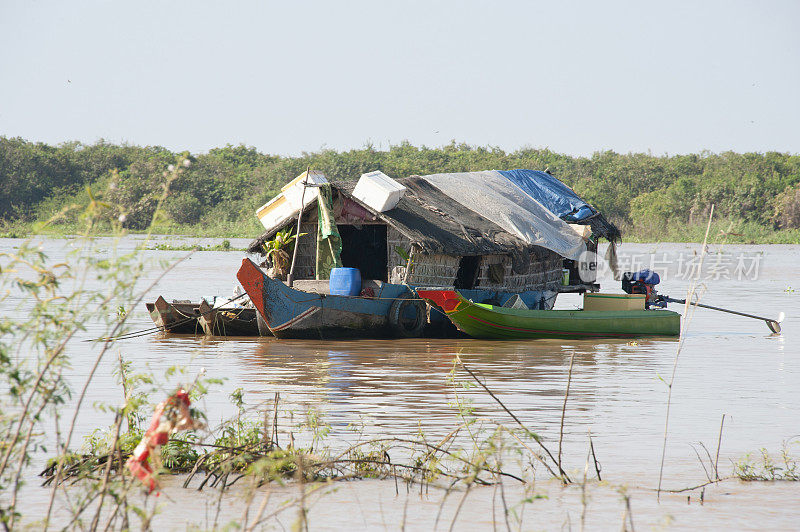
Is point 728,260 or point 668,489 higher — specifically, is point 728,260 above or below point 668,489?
above

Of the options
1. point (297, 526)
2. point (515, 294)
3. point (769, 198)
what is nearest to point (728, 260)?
point (769, 198)

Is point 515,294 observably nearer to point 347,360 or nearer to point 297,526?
point 347,360

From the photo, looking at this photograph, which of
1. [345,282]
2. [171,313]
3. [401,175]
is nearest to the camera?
[345,282]

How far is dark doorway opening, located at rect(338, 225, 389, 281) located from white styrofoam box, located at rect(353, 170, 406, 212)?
242 cm

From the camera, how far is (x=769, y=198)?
5028 cm

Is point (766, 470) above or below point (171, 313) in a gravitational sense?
below

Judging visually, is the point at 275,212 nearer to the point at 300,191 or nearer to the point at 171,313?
the point at 300,191

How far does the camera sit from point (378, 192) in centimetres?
A: 1348

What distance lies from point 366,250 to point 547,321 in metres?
3.83

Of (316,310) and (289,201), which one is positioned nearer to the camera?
(316,310)

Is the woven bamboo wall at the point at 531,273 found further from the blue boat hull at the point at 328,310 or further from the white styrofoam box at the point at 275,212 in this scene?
the white styrofoam box at the point at 275,212

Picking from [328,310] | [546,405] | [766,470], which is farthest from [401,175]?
[766,470]

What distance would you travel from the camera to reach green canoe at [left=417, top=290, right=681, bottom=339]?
42.0ft

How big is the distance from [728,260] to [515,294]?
21810mm
